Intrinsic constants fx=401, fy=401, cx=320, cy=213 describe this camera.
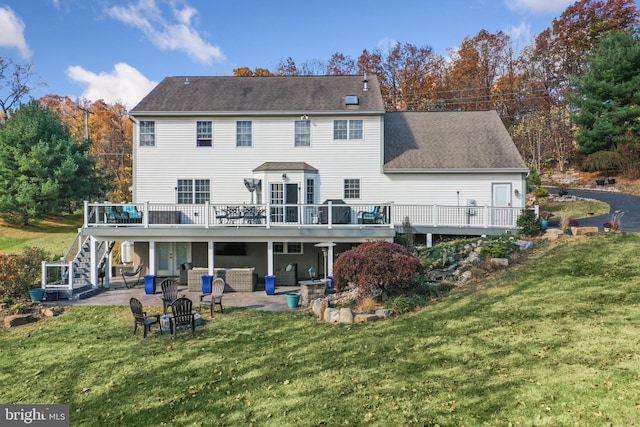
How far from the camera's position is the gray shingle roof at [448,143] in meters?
18.3

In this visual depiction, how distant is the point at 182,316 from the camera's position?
9883 mm

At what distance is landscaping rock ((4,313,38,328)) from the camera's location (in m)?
11.4

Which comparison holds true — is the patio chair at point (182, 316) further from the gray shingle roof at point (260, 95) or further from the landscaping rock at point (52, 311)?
the gray shingle roof at point (260, 95)

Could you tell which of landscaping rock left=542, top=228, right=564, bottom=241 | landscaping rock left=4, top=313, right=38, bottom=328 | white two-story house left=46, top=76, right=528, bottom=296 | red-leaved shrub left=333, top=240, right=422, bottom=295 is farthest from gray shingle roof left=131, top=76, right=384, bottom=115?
landscaping rock left=4, top=313, right=38, bottom=328

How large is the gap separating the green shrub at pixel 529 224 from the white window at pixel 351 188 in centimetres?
694

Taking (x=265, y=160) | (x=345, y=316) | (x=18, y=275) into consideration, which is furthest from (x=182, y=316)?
(x=265, y=160)

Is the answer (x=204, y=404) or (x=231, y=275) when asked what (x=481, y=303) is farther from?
(x=231, y=275)

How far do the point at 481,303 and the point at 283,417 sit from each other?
5942mm

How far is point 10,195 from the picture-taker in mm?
26891

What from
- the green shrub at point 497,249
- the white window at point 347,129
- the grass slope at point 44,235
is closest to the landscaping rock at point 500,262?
the green shrub at point 497,249

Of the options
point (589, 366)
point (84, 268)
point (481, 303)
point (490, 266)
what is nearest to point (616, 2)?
point (490, 266)

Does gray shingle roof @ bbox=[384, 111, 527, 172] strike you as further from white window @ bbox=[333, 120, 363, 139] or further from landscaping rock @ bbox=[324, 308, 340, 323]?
landscaping rock @ bbox=[324, 308, 340, 323]

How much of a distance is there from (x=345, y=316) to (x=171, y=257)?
10901 millimetres

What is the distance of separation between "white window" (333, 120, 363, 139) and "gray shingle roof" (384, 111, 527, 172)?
1818mm
